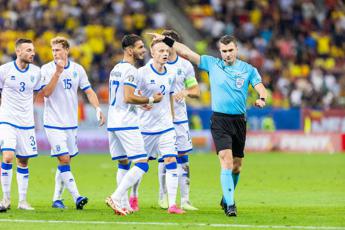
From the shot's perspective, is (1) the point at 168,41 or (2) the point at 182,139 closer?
(1) the point at 168,41

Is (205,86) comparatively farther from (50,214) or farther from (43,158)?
(50,214)

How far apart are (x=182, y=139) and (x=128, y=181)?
7.43ft

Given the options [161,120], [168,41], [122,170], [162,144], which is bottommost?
[122,170]

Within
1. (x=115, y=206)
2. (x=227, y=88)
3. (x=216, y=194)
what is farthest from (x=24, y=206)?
(x=216, y=194)

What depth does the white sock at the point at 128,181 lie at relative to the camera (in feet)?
50.8

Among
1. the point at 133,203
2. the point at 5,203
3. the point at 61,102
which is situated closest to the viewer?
the point at 5,203

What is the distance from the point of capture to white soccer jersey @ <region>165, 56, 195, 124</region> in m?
17.5

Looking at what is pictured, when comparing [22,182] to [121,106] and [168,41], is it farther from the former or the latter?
[168,41]

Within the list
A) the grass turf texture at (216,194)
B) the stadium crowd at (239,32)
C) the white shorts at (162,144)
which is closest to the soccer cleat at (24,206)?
the grass turf texture at (216,194)

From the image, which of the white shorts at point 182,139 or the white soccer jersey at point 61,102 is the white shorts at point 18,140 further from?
the white shorts at point 182,139

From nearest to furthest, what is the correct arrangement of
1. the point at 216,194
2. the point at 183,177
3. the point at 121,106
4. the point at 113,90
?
the point at 121,106
the point at 113,90
the point at 183,177
the point at 216,194

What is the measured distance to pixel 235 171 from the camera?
54.3 ft

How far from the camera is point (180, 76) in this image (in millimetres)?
17531

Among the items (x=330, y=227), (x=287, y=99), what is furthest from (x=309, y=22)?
(x=330, y=227)
